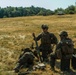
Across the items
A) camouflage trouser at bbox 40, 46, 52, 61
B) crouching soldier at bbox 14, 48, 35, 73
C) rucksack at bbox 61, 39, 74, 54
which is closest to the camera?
rucksack at bbox 61, 39, 74, 54

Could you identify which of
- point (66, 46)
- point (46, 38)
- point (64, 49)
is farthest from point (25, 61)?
point (46, 38)

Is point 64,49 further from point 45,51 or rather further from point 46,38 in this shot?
point 45,51

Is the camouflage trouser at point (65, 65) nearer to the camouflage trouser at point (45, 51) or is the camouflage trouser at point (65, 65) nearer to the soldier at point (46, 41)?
the soldier at point (46, 41)

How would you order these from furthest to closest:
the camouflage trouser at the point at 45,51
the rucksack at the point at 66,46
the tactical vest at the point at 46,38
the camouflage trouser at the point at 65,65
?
the camouflage trouser at the point at 45,51, the tactical vest at the point at 46,38, the camouflage trouser at the point at 65,65, the rucksack at the point at 66,46

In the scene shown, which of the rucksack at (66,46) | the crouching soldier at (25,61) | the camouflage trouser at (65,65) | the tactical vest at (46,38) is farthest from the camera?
the tactical vest at (46,38)

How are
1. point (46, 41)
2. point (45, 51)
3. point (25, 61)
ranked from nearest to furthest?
point (25, 61)
point (46, 41)
point (45, 51)

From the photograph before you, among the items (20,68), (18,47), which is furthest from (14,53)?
(20,68)

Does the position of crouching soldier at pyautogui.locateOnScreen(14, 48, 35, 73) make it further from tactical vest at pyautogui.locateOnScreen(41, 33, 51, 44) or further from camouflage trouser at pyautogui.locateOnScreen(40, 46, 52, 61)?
tactical vest at pyautogui.locateOnScreen(41, 33, 51, 44)

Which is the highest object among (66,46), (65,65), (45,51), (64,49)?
(66,46)

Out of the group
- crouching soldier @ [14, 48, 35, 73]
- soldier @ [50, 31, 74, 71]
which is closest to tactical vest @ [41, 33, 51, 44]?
crouching soldier @ [14, 48, 35, 73]

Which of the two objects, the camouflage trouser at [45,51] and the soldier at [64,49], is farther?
the camouflage trouser at [45,51]

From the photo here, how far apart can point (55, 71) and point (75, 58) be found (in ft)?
3.83

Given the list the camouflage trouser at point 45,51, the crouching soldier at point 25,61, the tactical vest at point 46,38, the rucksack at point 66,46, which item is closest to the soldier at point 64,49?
the rucksack at point 66,46

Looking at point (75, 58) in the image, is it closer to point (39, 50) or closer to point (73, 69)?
point (73, 69)
